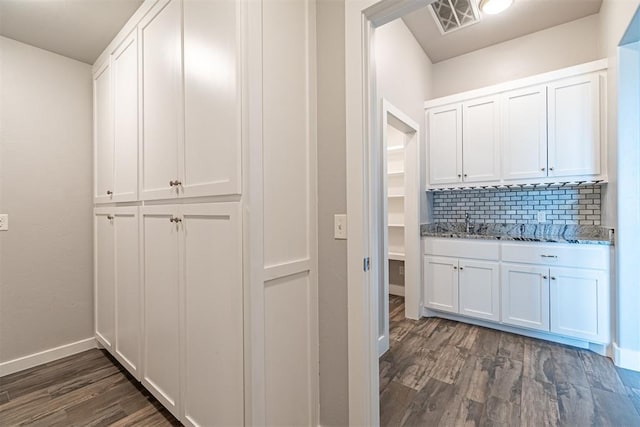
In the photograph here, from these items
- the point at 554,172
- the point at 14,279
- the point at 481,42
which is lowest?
the point at 14,279

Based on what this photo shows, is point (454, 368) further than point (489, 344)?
No

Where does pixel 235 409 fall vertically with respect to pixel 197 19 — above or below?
below

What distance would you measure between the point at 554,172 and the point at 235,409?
3.05m

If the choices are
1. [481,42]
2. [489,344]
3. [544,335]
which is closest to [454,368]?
[489,344]

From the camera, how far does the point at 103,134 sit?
229 centimetres

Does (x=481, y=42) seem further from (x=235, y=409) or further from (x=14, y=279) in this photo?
(x=14, y=279)

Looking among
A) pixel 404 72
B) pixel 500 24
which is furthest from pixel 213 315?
pixel 500 24

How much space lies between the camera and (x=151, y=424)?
1.59 meters

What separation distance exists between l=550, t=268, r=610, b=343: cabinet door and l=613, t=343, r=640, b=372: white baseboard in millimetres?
139

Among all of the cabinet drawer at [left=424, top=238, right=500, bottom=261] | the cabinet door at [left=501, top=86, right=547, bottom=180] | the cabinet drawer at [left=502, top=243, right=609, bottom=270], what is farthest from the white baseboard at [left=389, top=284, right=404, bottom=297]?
the cabinet door at [left=501, top=86, right=547, bottom=180]

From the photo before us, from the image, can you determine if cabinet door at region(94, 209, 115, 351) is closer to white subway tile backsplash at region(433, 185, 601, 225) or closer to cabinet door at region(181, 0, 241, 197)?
cabinet door at region(181, 0, 241, 197)

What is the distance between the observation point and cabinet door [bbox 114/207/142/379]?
183 cm

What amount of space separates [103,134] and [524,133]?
3711 millimetres

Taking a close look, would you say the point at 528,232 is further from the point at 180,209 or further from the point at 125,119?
the point at 125,119
